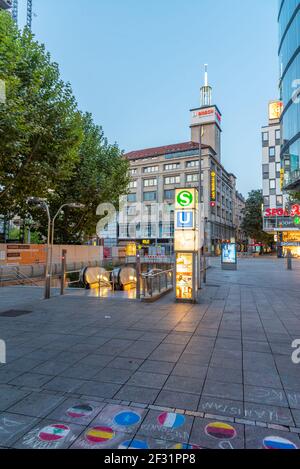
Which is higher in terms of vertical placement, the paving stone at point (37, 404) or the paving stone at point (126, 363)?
the paving stone at point (37, 404)

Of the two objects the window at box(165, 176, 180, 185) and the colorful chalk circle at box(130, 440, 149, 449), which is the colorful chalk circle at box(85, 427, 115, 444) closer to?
the colorful chalk circle at box(130, 440, 149, 449)

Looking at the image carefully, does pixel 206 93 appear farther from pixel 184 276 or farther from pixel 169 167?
pixel 184 276

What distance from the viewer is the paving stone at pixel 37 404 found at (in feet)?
11.7

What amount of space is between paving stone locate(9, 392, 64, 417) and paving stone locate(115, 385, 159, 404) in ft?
2.57

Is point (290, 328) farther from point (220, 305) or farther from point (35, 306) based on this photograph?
point (35, 306)

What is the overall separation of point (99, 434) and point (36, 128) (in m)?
15.7

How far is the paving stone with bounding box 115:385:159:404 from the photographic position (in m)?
3.92

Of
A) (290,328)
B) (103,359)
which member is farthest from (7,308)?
(290,328)

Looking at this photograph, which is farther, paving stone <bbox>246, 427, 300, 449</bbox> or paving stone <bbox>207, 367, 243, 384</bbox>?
paving stone <bbox>207, 367, 243, 384</bbox>

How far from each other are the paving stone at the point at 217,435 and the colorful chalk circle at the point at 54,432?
1.28 metres

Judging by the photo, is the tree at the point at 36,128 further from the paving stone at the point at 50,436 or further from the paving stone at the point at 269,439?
the paving stone at the point at 269,439

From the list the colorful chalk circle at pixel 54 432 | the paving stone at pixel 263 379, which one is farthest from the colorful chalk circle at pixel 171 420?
the paving stone at pixel 263 379

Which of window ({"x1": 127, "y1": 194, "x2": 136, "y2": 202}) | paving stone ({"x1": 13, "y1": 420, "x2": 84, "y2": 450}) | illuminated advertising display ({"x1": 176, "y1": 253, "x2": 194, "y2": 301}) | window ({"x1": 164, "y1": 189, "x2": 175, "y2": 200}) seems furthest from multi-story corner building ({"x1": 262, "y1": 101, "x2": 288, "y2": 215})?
paving stone ({"x1": 13, "y1": 420, "x2": 84, "y2": 450})
